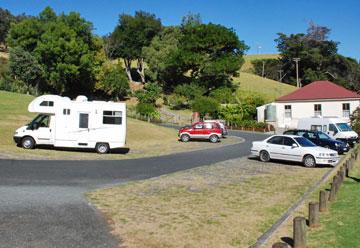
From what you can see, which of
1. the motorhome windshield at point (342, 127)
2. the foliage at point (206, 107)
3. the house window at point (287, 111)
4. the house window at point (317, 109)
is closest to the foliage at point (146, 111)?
the foliage at point (206, 107)

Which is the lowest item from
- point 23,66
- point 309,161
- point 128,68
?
point 309,161

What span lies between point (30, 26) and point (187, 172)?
5420cm

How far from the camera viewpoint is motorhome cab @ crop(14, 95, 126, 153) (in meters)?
25.3

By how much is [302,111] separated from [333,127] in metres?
23.6

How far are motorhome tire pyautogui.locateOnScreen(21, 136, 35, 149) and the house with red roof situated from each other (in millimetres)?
37973

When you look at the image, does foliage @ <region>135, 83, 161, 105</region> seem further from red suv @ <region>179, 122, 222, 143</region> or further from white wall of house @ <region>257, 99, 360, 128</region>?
red suv @ <region>179, 122, 222, 143</region>

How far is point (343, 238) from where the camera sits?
938cm

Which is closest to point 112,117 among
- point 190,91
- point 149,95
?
point 149,95

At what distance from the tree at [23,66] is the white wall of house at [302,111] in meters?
30.7

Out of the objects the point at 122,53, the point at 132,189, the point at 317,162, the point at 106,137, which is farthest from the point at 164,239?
the point at 122,53

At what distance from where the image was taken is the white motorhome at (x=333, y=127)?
1287 inches

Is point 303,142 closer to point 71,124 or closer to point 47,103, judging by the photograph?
point 71,124

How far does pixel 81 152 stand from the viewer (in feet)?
84.7

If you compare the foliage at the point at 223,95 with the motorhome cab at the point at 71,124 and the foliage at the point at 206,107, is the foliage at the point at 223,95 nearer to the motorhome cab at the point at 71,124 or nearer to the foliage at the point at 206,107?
the foliage at the point at 206,107
